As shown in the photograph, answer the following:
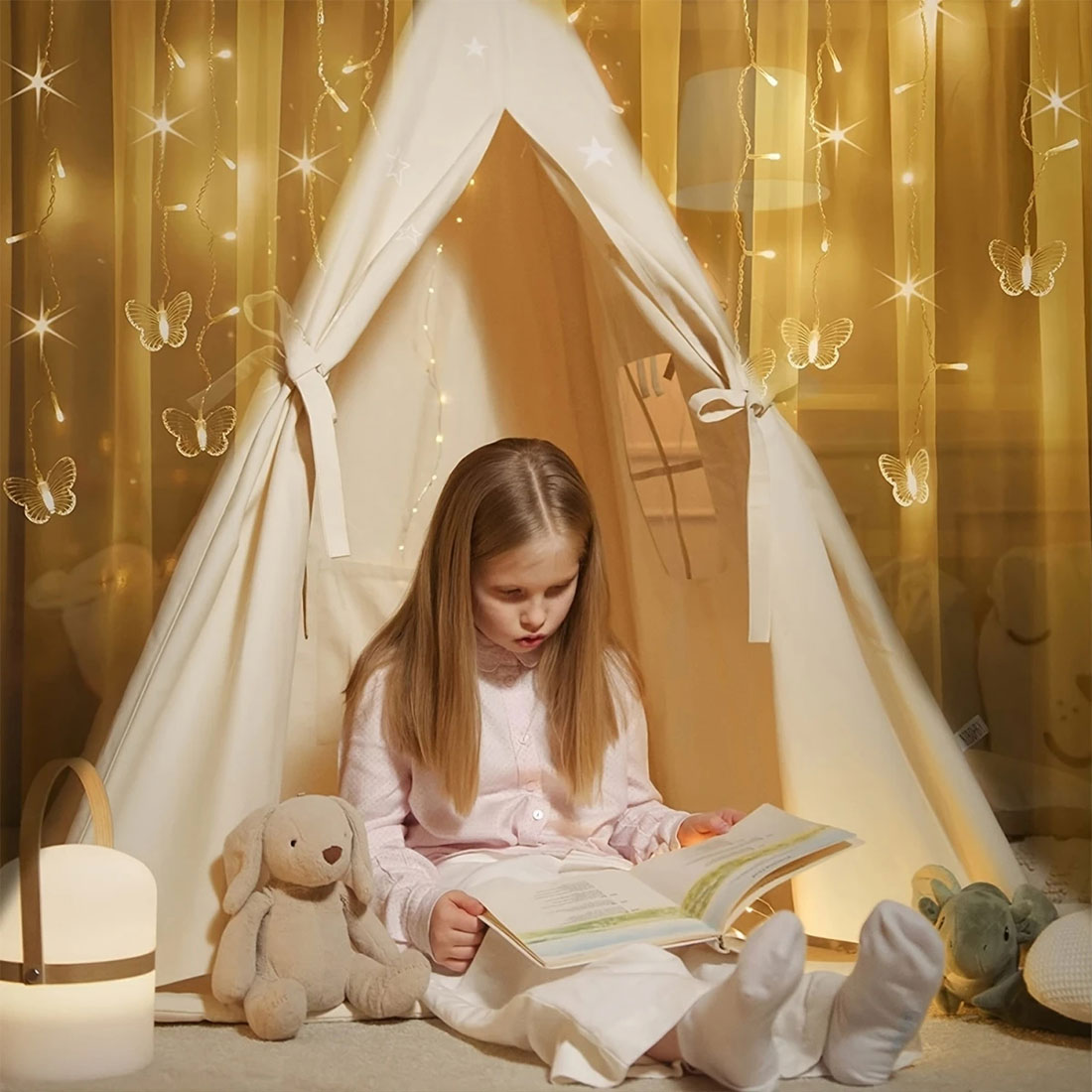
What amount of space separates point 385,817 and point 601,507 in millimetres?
676

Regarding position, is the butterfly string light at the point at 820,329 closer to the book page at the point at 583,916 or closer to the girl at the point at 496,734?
the girl at the point at 496,734

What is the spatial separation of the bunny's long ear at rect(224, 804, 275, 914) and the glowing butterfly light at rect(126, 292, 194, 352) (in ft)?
1.97

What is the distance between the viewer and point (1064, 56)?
68.7 inches

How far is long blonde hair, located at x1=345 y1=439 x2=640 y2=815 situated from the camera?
5.45 feet

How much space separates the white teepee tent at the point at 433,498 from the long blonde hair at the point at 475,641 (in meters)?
0.14

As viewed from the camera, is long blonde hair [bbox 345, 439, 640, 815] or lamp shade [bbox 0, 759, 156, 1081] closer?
lamp shade [bbox 0, 759, 156, 1081]

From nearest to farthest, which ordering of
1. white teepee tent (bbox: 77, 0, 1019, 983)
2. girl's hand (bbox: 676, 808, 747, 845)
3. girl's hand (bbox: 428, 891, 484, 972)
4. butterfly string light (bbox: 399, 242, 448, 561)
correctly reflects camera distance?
1. girl's hand (bbox: 428, 891, 484, 972)
2. white teepee tent (bbox: 77, 0, 1019, 983)
3. girl's hand (bbox: 676, 808, 747, 845)
4. butterfly string light (bbox: 399, 242, 448, 561)

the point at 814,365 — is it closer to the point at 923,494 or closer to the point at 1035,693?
the point at 923,494

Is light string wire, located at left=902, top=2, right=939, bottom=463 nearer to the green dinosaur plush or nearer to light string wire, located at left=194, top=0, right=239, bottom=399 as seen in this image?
the green dinosaur plush

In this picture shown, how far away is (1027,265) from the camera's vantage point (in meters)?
1.75

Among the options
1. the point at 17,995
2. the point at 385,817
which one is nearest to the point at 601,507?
the point at 385,817

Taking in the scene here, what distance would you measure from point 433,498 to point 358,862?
75 centimetres

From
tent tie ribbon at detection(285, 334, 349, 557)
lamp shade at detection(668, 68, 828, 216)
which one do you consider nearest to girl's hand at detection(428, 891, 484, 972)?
tent tie ribbon at detection(285, 334, 349, 557)

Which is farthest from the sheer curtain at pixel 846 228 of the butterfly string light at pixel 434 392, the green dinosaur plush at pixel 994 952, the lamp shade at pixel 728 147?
the butterfly string light at pixel 434 392
